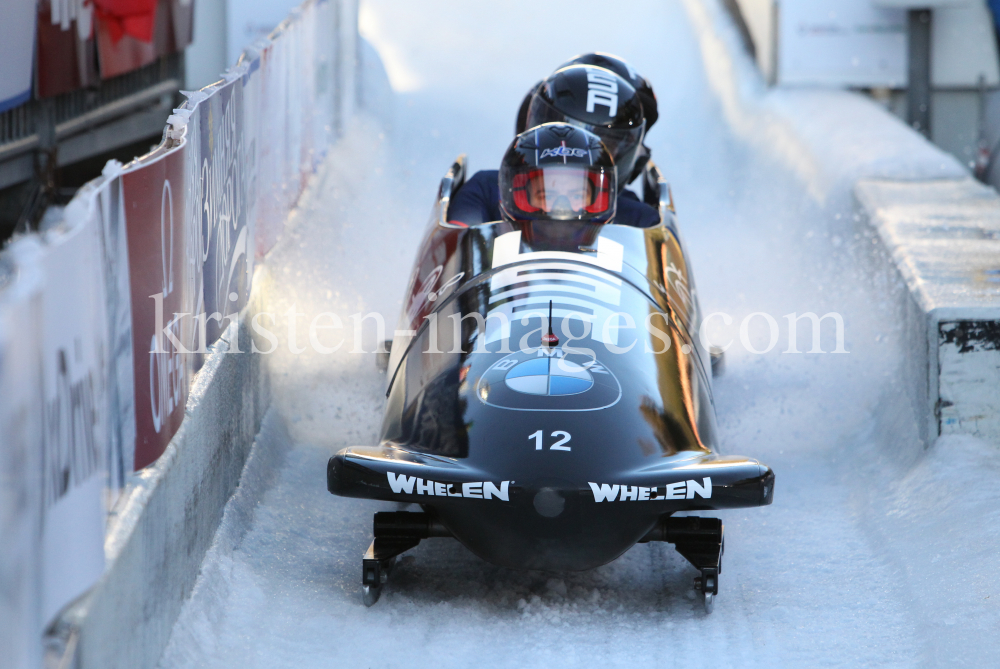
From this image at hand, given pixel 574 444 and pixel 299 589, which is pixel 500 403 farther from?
pixel 299 589

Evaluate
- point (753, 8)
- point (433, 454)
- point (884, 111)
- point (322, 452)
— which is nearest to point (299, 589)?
point (433, 454)

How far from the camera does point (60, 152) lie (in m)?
7.93

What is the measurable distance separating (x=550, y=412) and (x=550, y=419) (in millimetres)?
25

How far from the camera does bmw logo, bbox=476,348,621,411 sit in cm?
278

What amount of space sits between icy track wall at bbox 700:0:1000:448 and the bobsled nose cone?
1688mm

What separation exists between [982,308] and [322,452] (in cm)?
231

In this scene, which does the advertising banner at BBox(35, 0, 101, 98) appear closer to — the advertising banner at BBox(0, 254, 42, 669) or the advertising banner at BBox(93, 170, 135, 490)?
the advertising banner at BBox(93, 170, 135, 490)

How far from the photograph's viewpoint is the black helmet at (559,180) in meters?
3.58

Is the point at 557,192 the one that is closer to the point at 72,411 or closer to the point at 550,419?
the point at 550,419

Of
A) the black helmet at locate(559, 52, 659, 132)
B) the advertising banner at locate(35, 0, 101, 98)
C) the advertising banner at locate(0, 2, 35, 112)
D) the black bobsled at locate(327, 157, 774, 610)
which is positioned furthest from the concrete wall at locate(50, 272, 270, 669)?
the advertising banner at locate(35, 0, 101, 98)

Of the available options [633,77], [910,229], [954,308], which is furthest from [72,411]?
[910,229]

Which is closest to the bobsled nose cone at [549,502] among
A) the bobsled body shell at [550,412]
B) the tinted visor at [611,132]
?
the bobsled body shell at [550,412]

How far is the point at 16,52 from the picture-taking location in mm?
6379

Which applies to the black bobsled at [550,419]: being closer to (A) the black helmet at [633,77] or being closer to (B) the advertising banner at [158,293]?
(B) the advertising banner at [158,293]
